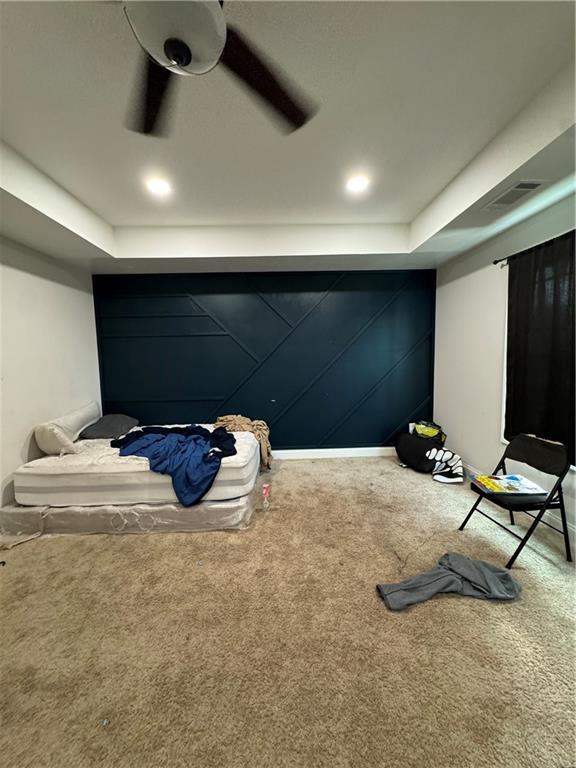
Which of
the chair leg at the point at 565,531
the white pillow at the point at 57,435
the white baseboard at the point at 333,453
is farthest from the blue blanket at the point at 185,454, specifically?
the chair leg at the point at 565,531

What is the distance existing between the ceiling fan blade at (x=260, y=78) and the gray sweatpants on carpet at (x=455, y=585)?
2.42m

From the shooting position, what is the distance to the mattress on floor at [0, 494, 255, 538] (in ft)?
7.41

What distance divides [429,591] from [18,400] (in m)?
3.35

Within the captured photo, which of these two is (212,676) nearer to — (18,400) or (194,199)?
(18,400)

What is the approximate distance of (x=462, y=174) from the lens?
6.93ft

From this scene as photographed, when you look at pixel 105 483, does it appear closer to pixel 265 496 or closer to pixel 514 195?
pixel 265 496

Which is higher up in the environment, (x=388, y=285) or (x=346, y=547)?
(x=388, y=285)

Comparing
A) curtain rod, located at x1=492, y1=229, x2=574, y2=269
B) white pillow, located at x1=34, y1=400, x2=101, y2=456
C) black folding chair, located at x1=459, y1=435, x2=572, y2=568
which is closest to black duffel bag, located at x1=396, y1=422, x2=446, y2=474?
black folding chair, located at x1=459, y1=435, x2=572, y2=568

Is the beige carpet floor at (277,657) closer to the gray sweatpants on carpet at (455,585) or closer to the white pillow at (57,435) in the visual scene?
the gray sweatpants on carpet at (455,585)

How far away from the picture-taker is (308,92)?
146 centimetres

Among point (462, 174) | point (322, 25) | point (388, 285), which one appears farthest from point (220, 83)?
point (388, 285)

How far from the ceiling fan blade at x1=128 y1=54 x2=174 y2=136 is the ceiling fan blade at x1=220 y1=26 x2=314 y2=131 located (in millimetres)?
255

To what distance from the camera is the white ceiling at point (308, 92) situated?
3.76 feet

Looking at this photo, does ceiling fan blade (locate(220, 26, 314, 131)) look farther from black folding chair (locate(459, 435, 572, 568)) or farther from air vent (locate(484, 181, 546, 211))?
black folding chair (locate(459, 435, 572, 568))
